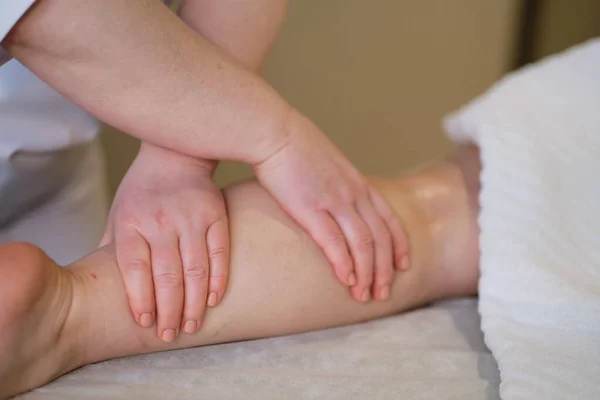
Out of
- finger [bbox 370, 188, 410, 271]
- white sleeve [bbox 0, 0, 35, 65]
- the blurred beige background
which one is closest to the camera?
white sleeve [bbox 0, 0, 35, 65]

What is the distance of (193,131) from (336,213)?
0.58ft

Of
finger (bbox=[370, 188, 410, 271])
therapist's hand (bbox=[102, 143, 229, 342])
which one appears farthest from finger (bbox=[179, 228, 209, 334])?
finger (bbox=[370, 188, 410, 271])

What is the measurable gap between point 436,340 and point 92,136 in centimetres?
51

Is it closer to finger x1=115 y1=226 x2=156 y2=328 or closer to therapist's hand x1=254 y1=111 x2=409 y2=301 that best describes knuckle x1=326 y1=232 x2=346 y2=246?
therapist's hand x1=254 y1=111 x2=409 y2=301

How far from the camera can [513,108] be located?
837 millimetres

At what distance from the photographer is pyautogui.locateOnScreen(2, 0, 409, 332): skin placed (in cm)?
57

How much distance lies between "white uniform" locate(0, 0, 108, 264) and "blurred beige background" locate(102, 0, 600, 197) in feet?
2.48

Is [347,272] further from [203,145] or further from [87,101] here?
[87,101]

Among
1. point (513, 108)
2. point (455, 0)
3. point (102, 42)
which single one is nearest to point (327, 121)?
point (455, 0)

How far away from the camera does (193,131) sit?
25.9 inches

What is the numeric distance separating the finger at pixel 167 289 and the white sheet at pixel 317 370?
35 mm

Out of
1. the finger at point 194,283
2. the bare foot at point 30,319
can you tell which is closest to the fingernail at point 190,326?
the finger at point 194,283

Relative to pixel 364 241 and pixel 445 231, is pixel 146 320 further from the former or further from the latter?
pixel 445 231

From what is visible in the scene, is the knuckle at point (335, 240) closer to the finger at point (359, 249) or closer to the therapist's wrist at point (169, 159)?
the finger at point (359, 249)
